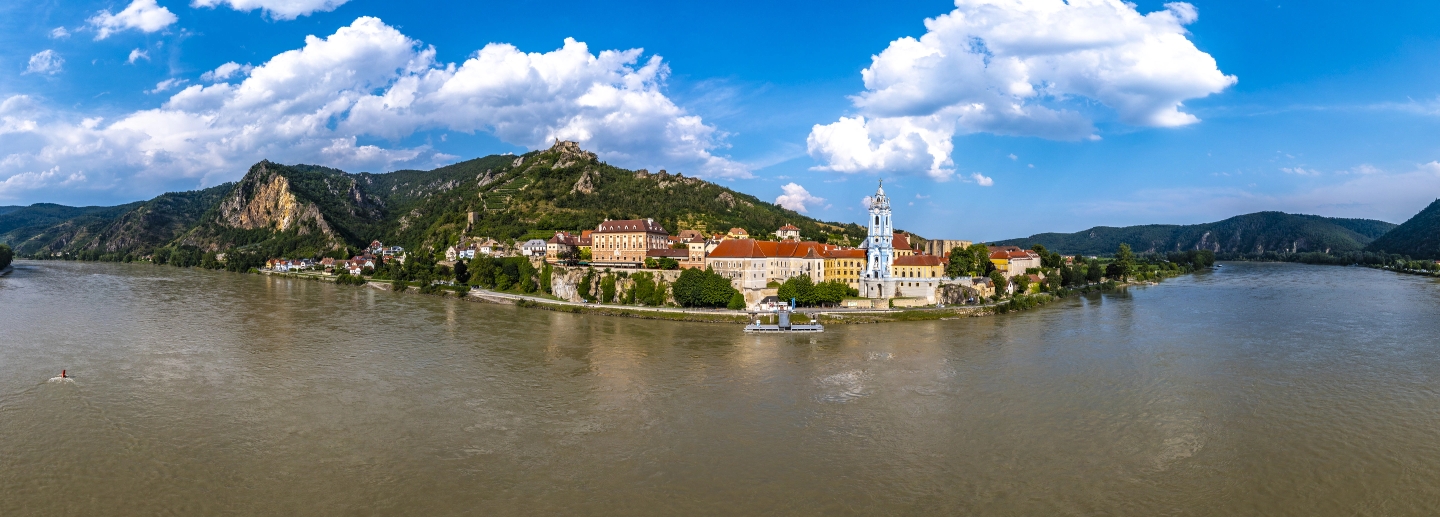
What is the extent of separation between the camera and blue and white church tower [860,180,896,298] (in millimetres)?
38381

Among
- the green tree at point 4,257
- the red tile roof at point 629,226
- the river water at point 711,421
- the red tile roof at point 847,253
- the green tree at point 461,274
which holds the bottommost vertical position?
the river water at point 711,421

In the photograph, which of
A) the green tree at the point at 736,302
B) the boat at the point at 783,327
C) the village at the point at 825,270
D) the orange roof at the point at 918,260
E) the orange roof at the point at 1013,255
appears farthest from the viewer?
the orange roof at the point at 1013,255

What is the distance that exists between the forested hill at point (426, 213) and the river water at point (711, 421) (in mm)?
40063

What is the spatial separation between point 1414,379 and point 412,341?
107ft

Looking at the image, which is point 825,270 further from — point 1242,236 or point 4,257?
point 1242,236

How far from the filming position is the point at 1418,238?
10331cm

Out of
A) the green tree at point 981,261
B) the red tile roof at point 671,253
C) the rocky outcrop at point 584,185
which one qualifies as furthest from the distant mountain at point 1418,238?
the rocky outcrop at point 584,185

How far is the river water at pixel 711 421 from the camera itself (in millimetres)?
11773

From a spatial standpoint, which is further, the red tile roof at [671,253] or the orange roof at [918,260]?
the red tile roof at [671,253]

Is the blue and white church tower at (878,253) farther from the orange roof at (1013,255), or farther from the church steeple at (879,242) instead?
the orange roof at (1013,255)

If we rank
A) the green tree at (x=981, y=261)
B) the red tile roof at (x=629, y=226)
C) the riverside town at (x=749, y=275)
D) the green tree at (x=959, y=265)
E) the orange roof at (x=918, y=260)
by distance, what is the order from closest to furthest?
the riverside town at (x=749, y=275) < the orange roof at (x=918, y=260) < the green tree at (x=959, y=265) < the green tree at (x=981, y=261) < the red tile roof at (x=629, y=226)

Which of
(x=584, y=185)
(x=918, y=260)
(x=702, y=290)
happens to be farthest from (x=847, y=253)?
(x=584, y=185)

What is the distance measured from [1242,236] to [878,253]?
157 metres

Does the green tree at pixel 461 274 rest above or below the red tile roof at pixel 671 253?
below
